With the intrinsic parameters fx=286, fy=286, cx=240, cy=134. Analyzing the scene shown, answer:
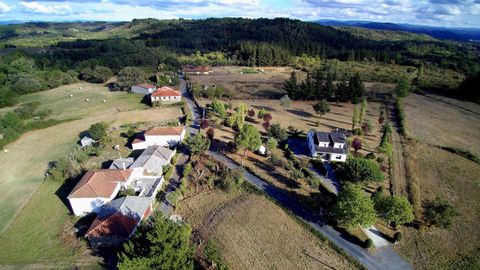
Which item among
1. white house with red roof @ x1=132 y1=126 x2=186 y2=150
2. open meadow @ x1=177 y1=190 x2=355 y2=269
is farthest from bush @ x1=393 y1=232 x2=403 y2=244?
white house with red roof @ x1=132 y1=126 x2=186 y2=150

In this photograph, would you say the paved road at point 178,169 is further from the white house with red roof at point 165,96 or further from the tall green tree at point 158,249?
the tall green tree at point 158,249

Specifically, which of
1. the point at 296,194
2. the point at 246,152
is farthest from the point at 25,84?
the point at 296,194

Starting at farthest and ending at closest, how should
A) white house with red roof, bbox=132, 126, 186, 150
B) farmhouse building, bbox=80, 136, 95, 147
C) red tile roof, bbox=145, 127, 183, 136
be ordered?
farmhouse building, bbox=80, 136, 95, 147 < red tile roof, bbox=145, 127, 183, 136 < white house with red roof, bbox=132, 126, 186, 150

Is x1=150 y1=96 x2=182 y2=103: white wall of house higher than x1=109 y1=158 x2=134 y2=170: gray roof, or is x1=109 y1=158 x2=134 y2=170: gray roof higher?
x1=150 y1=96 x2=182 y2=103: white wall of house

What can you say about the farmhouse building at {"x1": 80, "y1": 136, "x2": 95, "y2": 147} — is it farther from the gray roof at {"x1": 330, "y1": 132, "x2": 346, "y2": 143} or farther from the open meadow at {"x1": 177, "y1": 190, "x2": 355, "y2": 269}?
the gray roof at {"x1": 330, "y1": 132, "x2": 346, "y2": 143}

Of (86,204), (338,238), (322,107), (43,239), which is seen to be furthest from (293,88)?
(43,239)

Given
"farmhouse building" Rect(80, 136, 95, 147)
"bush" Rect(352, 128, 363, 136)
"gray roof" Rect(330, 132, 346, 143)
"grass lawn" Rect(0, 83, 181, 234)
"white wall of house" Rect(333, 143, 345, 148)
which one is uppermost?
"gray roof" Rect(330, 132, 346, 143)

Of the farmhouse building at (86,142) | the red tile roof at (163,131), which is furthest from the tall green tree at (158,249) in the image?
the farmhouse building at (86,142)
